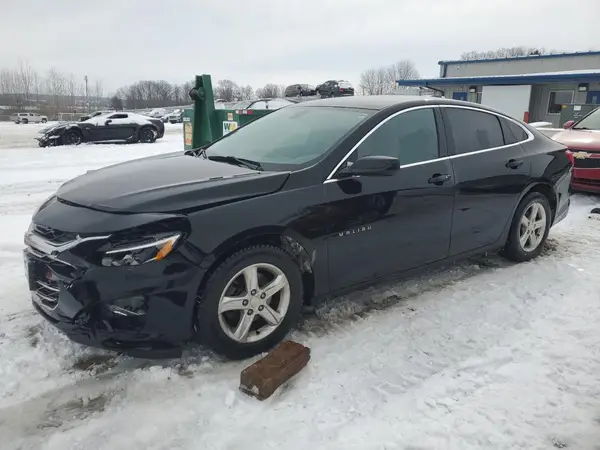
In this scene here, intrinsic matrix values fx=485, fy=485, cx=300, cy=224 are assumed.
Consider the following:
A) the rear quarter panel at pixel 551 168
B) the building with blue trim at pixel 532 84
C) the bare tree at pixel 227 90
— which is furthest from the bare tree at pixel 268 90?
the rear quarter panel at pixel 551 168

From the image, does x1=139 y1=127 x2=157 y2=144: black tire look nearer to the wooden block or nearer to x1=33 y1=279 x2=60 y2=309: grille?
x1=33 y1=279 x2=60 y2=309: grille

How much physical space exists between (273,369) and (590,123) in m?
8.30

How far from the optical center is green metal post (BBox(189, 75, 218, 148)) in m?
8.88

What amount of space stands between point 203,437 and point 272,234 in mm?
1233

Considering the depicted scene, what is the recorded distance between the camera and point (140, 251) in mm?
2688

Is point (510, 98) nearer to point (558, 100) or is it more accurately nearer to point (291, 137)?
point (558, 100)

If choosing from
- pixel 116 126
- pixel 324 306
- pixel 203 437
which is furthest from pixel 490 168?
pixel 116 126

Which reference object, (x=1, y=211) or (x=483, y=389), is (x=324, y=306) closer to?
(x=483, y=389)

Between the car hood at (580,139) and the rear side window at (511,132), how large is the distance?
3215mm

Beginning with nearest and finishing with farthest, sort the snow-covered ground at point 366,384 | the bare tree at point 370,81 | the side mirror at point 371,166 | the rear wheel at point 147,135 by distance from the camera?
the snow-covered ground at point 366,384
the side mirror at point 371,166
the rear wheel at point 147,135
the bare tree at point 370,81

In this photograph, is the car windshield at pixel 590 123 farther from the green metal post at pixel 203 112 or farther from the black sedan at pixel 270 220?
the green metal post at pixel 203 112

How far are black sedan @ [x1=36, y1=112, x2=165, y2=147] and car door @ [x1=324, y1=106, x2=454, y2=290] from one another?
17297 millimetres

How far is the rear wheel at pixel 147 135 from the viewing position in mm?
19689

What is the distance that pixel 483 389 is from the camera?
9.16 ft
